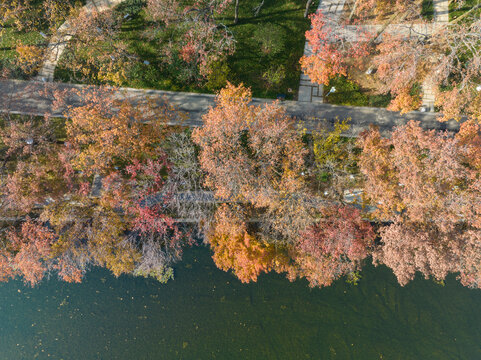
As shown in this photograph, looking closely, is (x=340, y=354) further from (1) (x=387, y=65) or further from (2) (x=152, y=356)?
(1) (x=387, y=65)

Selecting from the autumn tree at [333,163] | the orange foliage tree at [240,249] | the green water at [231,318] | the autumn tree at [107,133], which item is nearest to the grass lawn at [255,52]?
the autumn tree at [107,133]

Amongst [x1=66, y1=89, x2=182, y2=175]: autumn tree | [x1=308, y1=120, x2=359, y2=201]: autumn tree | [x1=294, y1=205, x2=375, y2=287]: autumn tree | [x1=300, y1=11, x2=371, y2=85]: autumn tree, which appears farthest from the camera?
[x1=308, y1=120, x2=359, y2=201]: autumn tree

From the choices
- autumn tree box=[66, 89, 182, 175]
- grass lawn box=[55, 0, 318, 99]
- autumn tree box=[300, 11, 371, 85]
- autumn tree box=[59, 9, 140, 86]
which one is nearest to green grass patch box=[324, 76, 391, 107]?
autumn tree box=[300, 11, 371, 85]

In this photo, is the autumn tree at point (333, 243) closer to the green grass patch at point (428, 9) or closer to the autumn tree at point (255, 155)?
the autumn tree at point (255, 155)

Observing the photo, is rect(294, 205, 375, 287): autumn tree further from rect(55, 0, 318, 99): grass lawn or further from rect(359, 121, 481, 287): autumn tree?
rect(55, 0, 318, 99): grass lawn

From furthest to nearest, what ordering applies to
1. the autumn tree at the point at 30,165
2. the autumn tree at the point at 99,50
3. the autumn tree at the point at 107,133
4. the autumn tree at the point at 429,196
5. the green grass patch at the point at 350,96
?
1. the green grass patch at the point at 350,96
2. the autumn tree at the point at 99,50
3. the autumn tree at the point at 107,133
4. the autumn tree at the point at 30,165
5. the autumn tree at the point at 429,196

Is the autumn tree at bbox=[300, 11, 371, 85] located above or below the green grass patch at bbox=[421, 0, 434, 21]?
below
